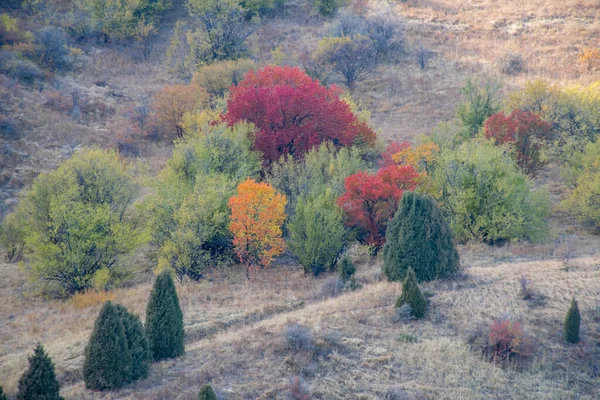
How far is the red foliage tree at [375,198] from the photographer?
3030 centimetres

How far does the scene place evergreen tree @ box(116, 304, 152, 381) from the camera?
16.1m

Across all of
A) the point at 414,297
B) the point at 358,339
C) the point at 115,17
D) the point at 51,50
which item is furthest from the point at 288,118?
the point at 115,17

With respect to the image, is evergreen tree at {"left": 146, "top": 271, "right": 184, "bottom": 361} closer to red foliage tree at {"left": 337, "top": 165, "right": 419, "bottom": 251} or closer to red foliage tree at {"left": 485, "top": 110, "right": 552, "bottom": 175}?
red foliage tree at {"left": 337, "top": 165, "right": 419, "bottom": 251}

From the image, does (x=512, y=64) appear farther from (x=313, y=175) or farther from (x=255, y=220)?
(x=255, y=220)

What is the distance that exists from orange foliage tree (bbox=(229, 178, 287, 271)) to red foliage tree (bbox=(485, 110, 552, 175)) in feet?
61.6

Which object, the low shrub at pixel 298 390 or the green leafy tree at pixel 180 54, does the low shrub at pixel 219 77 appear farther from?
the low shrub at pixel 298 390

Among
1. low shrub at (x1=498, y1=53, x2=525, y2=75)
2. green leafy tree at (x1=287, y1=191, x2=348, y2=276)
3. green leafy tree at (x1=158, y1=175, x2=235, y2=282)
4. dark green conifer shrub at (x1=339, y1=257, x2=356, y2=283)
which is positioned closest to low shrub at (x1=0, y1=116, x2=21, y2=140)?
green leafy tree at (x1=158, y1=175, x2=235, y2=282)

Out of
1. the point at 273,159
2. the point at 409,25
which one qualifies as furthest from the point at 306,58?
the point at 273,159

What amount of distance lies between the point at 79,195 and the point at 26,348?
38.8ft

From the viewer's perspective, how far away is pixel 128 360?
15789 mm

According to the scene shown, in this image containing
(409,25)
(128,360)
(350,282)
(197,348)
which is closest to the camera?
(128,360)

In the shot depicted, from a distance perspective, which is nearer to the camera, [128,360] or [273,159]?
[128,360]

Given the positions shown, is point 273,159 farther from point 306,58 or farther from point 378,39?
point 378,39

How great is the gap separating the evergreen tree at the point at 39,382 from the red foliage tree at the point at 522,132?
33907 millimetres
